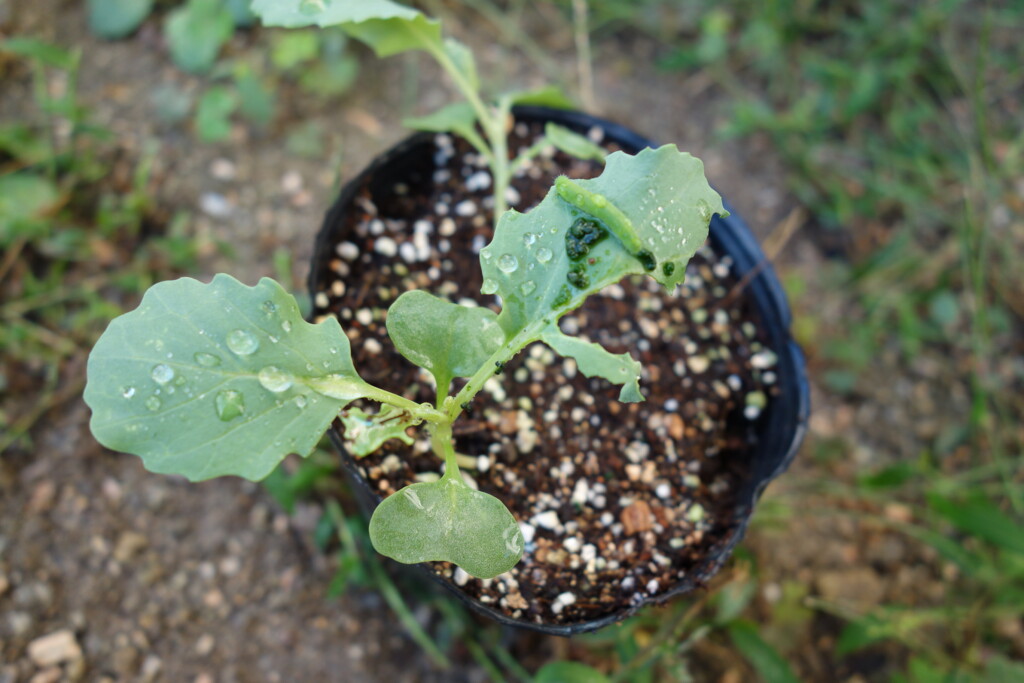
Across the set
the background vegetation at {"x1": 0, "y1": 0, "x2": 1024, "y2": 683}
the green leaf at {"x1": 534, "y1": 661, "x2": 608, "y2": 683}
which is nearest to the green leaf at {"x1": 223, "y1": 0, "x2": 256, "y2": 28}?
the background vegetation at {"x1": 0, "y1": 0, "x2": 1024, "y2": 683}

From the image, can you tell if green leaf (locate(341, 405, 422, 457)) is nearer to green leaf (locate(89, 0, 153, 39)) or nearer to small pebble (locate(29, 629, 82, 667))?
small pebble (locate(29, 629, 82, 667))

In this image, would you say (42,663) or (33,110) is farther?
(33,110)

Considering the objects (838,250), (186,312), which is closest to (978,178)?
(838,250)

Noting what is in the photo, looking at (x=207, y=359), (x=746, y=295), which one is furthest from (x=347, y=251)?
(x=746, y=295)

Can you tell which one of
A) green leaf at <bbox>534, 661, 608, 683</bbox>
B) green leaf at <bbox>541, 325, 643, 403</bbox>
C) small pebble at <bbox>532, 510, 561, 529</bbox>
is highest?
green leaf at <bbox>541, 325, 643, 403</bbox>

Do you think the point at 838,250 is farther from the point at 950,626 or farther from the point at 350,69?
the point at 350,69

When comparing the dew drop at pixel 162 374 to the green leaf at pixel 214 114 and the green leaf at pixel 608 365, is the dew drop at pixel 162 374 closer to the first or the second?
the green leaf at pixel 608 365

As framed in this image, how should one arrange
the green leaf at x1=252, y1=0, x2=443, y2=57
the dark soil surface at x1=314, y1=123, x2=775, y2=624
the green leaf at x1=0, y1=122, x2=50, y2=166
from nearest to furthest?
the green leaf at x1=252, y1=0, x2=443, y2=57, the dark soil surface at x1=314, y1=123, x2=775, y2=624, the green leaf at x1=0, y1=122, x2=50, y2=166
